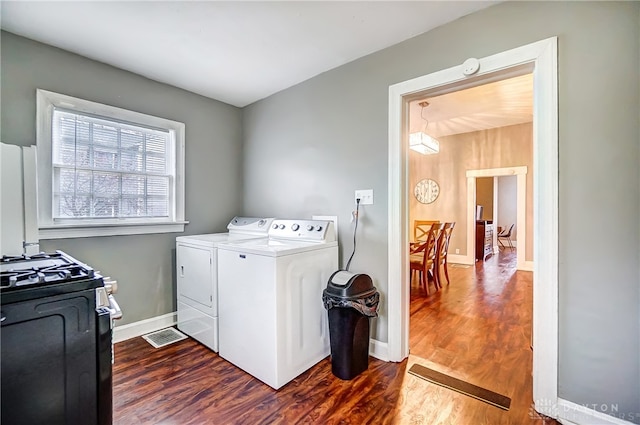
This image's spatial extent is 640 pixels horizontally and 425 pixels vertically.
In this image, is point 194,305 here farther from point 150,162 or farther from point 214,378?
point 150,162

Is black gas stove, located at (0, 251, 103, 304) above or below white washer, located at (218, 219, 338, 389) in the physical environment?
above

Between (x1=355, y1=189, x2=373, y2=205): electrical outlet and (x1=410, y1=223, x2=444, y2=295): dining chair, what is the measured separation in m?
1.75

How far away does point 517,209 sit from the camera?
221 inches

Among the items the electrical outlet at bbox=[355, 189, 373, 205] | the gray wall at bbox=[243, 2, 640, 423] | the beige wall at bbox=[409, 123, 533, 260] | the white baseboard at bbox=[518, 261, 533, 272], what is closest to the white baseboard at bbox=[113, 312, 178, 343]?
the electrical outlet at bbox=[355, 189, 373, 205]

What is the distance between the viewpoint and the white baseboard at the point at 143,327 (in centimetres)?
249

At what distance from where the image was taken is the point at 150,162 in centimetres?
278

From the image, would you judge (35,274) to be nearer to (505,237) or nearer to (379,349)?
(379,349)

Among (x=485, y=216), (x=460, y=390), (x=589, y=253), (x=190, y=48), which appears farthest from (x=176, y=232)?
(x=485, y=216)

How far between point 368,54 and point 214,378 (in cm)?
269

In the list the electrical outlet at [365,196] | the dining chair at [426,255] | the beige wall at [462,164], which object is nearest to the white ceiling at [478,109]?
the beige wall at [462,164]

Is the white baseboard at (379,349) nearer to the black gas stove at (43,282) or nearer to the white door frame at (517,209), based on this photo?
the black gas stove at (43,282)

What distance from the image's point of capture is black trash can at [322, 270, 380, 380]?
6.31 feet

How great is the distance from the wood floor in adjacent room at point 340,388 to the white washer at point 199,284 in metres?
0.15

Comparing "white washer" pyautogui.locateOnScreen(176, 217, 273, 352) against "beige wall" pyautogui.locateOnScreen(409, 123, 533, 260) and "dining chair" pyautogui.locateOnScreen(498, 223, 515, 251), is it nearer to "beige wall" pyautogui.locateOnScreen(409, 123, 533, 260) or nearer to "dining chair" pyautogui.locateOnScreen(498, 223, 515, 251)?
"beige wall" pyautogui.locateOnScreen(409, 123, 533, 260)
